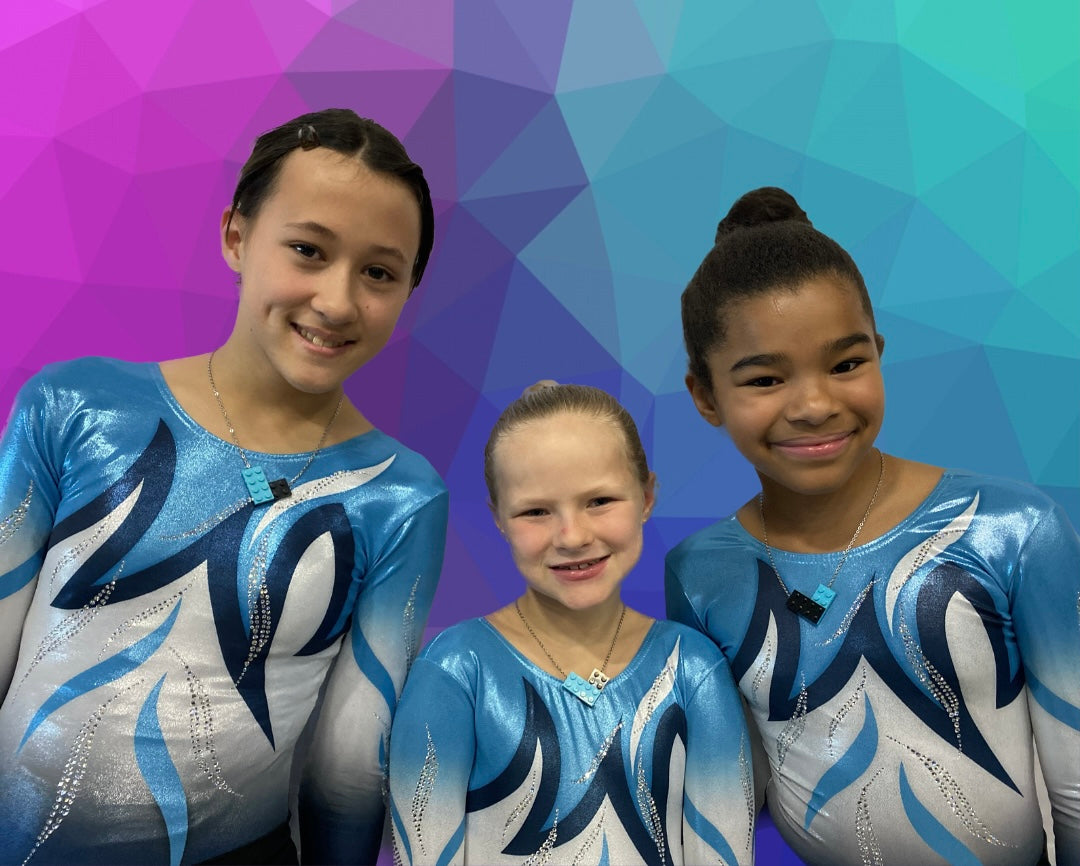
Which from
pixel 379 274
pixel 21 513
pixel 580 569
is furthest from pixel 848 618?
pixel 21 513

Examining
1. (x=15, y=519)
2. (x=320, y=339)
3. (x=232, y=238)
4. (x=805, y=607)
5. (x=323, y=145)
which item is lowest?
(x=805, y=607)

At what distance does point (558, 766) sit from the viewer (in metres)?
1.73

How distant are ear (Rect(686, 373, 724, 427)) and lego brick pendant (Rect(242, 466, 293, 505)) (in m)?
0.84

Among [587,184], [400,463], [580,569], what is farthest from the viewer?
[587,184]

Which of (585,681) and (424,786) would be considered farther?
(585,681)

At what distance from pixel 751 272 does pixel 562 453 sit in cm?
52

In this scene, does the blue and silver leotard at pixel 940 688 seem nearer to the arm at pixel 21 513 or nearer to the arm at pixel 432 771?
the arm at pixel 432 771

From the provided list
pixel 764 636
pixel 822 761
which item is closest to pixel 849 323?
pixel 764 636

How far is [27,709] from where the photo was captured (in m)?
1.75

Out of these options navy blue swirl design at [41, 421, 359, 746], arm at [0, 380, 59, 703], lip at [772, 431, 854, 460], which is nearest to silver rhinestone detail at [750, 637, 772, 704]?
lip at [772, 431, 854, 460]

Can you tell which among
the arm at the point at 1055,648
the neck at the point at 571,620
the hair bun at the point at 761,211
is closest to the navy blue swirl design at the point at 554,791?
the neck at the point at 571,620

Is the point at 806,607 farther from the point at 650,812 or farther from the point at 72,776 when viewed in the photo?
the point at 72,776

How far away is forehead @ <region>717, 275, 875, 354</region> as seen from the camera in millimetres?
1796

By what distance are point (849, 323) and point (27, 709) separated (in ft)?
5.49
